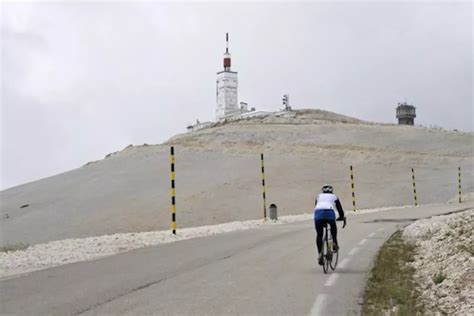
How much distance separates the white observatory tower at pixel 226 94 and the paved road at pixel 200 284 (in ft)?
378

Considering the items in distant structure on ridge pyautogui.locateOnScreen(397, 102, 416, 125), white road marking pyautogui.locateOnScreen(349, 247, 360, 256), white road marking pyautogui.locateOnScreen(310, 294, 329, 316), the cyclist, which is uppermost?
distant structure on ridge pyautogui.locateOnScreen(397, 102, 416, 125)

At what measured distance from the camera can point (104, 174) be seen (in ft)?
200

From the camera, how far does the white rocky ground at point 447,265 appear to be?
8319 millimetres

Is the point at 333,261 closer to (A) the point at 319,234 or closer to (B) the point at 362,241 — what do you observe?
(A) the point at 319,234

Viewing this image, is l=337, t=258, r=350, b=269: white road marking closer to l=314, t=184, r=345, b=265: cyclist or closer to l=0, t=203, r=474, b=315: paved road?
l=0, t=203, r=474, b=315: paved road

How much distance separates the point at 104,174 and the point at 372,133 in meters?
38.3

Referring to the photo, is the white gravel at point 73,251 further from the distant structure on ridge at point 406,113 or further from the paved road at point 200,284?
the distant structure on ridge at point 406,113

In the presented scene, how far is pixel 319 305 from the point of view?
831 centimetres

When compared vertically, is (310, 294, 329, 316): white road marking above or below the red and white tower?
below

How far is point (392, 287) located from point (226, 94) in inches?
4834

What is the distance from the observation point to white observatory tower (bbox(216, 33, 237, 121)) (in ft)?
428

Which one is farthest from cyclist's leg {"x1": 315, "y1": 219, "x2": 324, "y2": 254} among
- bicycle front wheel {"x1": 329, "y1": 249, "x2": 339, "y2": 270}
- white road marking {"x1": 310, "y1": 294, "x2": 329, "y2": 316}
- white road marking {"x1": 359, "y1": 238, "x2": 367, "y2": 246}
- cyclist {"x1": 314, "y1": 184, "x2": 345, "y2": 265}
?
white road marking {"x1": 359, "y1": 238, "x2": 367, "y2": 246}

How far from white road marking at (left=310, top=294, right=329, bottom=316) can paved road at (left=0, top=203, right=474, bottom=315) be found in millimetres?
13

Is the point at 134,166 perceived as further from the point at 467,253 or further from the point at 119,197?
the point at 467,253
